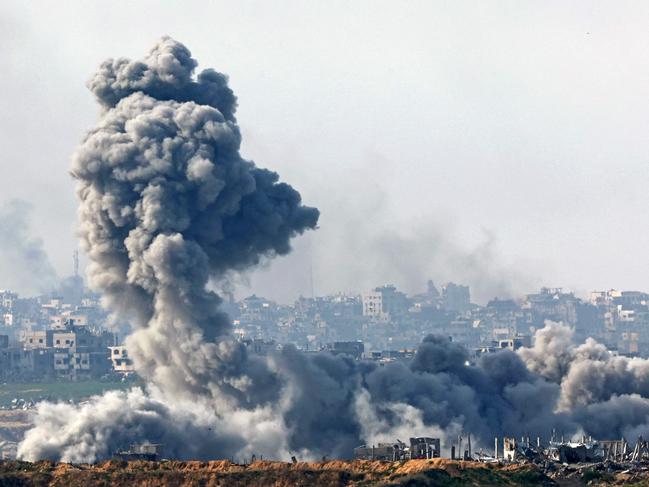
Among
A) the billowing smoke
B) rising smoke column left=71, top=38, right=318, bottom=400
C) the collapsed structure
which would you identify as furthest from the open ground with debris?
rising smoke column left=71, top=38, right=318, bottom=400

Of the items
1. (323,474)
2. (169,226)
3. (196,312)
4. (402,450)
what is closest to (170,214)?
(169,226)

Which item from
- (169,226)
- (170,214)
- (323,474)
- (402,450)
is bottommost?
(323,474)

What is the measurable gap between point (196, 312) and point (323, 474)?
25.2 metres

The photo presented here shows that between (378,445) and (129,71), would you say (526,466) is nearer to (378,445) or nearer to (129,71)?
(378,445)

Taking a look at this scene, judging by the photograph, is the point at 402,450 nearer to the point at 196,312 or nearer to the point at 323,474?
the point at 196,312

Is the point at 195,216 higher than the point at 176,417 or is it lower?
higher

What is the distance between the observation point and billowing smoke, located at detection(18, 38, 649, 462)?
124m

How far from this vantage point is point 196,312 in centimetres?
12512

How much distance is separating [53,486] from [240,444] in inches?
815

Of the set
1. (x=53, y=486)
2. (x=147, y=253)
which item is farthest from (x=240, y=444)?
(x=53, y=486)

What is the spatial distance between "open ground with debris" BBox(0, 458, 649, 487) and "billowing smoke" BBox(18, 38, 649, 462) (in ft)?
36.2

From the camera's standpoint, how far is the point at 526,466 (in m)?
103

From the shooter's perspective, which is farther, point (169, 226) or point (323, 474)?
point (169, 226)

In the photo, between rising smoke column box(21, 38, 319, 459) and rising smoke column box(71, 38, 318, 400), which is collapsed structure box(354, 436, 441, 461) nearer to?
rising smoke column box(21, 38, 319, 459)
